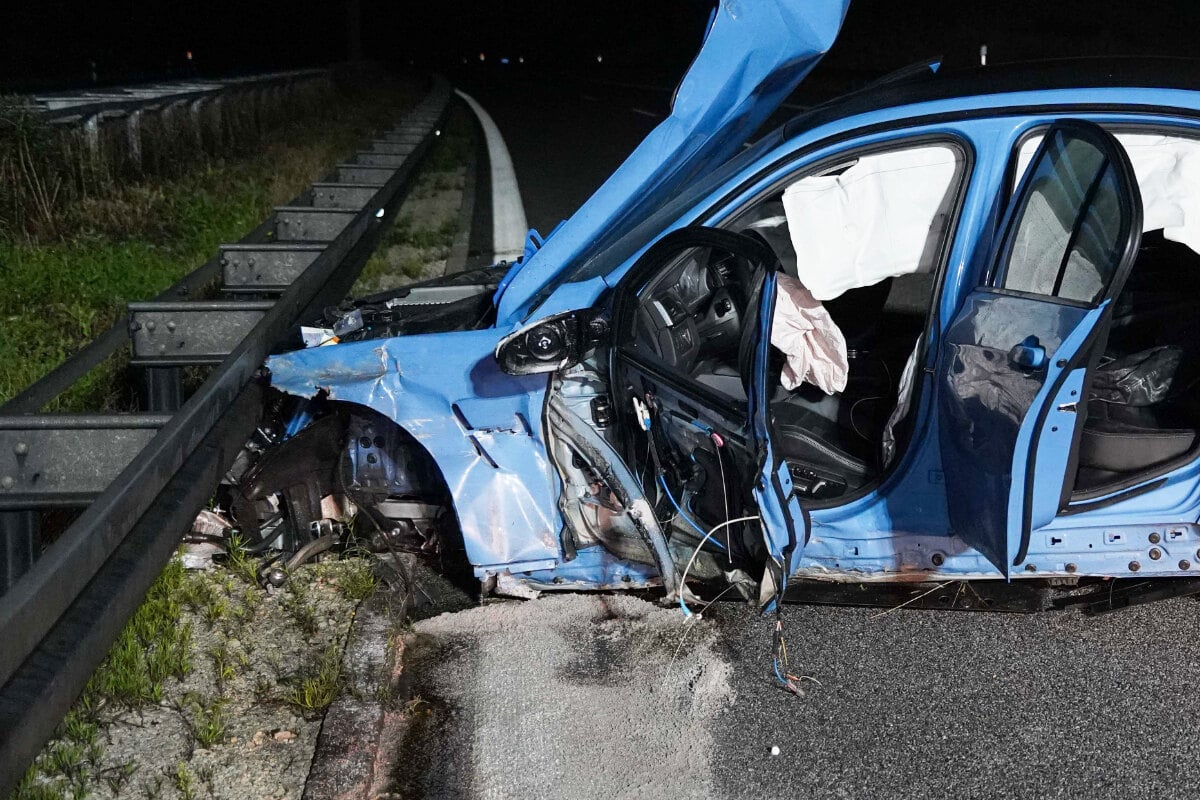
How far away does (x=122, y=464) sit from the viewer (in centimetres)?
389

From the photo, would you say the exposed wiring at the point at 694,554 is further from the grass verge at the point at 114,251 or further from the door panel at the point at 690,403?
the grass verge at the point at 114,251

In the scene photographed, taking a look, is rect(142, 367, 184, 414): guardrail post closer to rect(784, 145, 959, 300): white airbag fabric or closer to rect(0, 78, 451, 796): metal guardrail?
rect(0, 78, 451, 796): metal guardrail

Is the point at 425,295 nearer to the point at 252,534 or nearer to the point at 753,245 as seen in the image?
the point at 252,534

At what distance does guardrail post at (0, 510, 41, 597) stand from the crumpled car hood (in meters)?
1.67

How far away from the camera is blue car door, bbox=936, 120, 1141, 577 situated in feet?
10.1

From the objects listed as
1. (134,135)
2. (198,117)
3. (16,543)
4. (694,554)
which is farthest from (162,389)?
(198,117)

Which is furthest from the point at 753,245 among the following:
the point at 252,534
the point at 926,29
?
the point at 926,29

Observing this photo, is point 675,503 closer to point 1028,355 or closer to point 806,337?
point 806,337

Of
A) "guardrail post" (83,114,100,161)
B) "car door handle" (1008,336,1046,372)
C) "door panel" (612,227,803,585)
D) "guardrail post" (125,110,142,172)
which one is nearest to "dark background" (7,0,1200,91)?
"guardrail post" (125,110,142,172)

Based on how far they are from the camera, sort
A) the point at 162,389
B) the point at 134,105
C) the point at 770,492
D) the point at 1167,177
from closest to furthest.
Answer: the point at 770,492, the point at 1167,177, the point at 162,389, the point at 134,105

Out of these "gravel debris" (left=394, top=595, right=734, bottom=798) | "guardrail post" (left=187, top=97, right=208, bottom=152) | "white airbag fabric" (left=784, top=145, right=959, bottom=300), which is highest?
"guardrail post" (left=187, top=97, right=208, bottom=152)

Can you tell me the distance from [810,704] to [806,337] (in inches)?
48.2

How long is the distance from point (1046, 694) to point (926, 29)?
3399 cm

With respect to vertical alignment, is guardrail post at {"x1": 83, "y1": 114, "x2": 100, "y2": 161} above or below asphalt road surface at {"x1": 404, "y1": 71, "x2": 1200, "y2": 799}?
above
